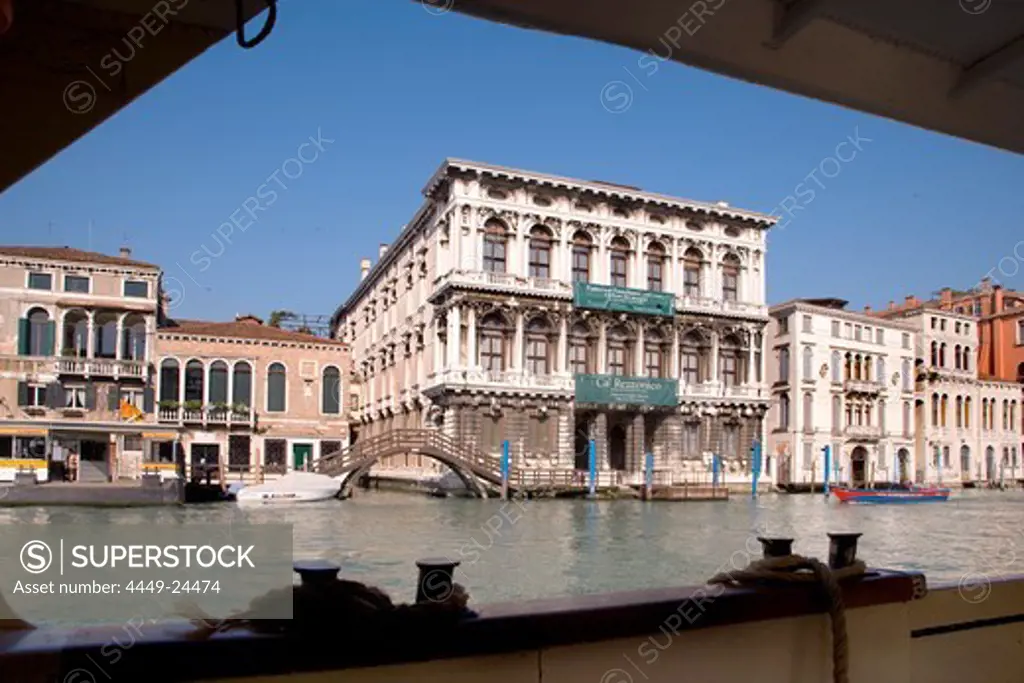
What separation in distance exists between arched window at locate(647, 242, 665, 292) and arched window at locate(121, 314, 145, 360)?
15768 mm

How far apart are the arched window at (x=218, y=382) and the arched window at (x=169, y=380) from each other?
1.01 meters

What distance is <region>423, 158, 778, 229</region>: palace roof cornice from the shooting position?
2550 centimetres

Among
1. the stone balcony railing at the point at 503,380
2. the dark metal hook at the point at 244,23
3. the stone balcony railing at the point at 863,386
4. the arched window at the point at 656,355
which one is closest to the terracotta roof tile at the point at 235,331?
the stone balcony railing at the point at 503,380

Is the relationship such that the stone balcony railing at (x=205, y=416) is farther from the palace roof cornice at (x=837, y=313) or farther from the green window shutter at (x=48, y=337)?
the palace roof cornice at (x=837, y=313)

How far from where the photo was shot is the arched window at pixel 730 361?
29969 millimetres

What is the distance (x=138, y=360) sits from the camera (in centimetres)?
2527

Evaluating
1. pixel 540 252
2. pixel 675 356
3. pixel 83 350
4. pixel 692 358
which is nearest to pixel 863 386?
pixel 692 358

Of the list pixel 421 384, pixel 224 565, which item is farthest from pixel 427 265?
pixel 224 565

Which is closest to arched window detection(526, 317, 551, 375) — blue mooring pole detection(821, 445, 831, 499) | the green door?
the green door

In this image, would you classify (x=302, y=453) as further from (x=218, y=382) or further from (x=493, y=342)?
(x=493, y=342)

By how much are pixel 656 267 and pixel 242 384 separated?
1410cm

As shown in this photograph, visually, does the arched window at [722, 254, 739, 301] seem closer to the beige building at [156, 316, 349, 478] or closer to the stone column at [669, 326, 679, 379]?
the stone column at [669, 326, 679, 379]

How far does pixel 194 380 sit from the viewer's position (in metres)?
27.1

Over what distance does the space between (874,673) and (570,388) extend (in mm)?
24560
